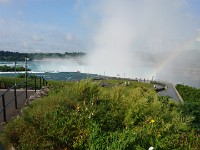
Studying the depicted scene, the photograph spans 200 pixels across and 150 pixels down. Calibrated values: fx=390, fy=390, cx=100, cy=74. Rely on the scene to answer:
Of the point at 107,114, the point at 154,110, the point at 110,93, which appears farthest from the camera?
the point at 110,93

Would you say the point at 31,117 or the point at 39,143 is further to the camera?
the point at 31,117

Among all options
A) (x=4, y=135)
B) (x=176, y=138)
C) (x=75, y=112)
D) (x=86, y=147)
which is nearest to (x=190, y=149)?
(x=176, y=138)

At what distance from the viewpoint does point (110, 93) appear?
1284 cm

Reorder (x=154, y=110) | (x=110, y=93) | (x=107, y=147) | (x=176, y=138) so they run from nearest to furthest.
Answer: (x=107, y=147)
(x=176, y=138)
(x=154, y=110)
(x=110, y=93)

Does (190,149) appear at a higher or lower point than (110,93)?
lower

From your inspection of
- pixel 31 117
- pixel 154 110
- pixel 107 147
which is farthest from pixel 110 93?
pixel 107 147

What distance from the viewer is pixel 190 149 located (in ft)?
29.0

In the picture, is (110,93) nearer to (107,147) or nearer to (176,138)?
(176,138)

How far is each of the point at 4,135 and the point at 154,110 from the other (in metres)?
4.46

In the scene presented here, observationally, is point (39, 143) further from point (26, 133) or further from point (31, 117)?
point (31, 117)

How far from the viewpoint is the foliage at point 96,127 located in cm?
857

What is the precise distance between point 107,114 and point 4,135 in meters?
2.67

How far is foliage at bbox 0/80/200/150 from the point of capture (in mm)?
8570

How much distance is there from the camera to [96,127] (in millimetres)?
8867
